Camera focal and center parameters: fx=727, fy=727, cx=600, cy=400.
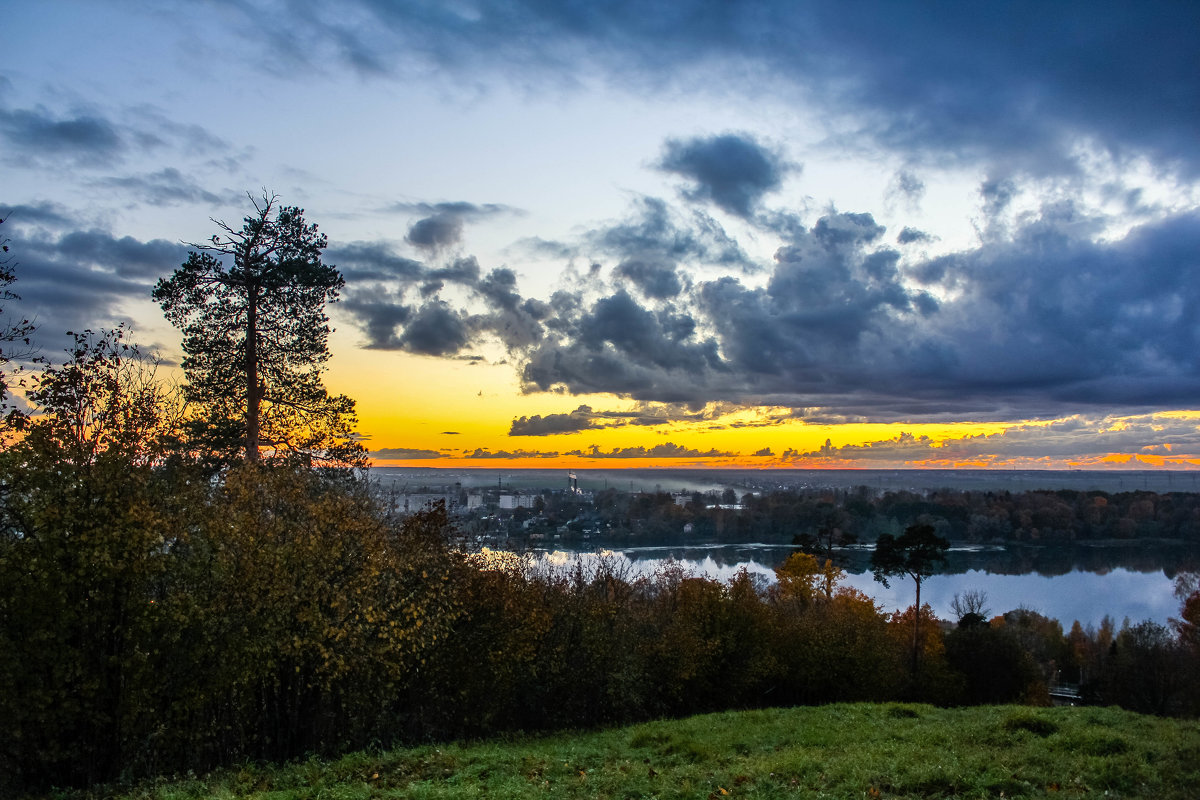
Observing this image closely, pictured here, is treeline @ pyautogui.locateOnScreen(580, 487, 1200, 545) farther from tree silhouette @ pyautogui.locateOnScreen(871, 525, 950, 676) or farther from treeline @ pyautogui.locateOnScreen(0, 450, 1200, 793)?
treeline @ pyautogui.locateOnScreen(0, 450, 1200, 793)

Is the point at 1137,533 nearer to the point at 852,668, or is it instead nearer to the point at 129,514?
the point at 852,668

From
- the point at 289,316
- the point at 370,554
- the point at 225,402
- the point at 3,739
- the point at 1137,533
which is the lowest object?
the point at 1137,533

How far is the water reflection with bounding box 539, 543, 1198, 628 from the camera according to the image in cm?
9756

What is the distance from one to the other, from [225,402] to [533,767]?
631 inches

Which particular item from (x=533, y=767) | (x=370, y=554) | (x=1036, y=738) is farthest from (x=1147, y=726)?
(x=370, y=554)

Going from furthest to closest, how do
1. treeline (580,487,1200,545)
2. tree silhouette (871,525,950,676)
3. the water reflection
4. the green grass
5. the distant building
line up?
treeline (580,487,1200,545)
the water reflection
the distant building
tree silhouette (871,525,950,676)
the green grass

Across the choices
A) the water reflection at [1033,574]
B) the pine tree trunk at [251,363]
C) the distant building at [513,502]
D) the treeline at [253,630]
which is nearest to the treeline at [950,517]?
the water reflection at [1033,574]

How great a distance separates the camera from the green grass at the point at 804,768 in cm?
1115

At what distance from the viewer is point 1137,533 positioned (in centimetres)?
14600

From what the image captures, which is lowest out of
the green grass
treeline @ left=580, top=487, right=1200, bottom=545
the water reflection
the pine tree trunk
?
the water reflection

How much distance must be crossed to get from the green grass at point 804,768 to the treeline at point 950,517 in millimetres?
110760

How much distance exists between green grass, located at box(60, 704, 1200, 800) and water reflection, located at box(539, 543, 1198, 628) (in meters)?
69.9

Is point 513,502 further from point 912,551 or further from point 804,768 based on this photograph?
point 804,768

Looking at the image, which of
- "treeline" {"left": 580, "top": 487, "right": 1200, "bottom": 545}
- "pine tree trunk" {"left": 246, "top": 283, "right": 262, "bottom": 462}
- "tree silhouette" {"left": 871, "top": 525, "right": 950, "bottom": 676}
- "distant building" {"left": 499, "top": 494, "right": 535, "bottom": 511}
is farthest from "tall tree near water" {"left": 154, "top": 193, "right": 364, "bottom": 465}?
"treeline" {"left": 580, "top": 487, "right": 1200, "bottom": 545}
